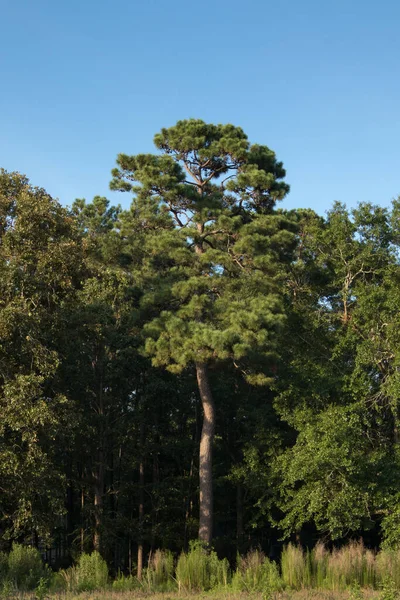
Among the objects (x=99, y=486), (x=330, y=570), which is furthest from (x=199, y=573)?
(x=99, y=486)

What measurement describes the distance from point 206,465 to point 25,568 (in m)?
9.14

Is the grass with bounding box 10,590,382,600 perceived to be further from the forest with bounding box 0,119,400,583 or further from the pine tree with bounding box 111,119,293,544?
the pine tree with bounding box 111,119,293,544

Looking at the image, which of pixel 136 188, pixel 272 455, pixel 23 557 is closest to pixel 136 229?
pixel 136 188

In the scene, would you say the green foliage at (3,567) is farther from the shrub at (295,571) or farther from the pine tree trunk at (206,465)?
the pine tree trunk at (206,465)

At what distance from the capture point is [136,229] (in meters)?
20.9

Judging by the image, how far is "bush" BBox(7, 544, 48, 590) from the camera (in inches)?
439

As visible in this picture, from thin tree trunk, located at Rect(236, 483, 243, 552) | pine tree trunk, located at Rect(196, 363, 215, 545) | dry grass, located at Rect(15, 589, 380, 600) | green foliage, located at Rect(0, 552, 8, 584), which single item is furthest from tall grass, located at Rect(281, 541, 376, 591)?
thin tree trunk, located at Rect(236, 483, 243, 552)

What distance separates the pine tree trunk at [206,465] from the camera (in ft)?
63.6

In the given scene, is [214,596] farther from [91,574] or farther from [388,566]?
[388,566]

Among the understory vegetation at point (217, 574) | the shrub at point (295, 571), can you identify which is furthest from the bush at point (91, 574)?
the shrub at point (295, 571)

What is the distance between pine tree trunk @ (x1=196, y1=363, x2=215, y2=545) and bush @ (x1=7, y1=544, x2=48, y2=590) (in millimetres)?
7663

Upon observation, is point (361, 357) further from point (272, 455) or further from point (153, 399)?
point (153, 399)

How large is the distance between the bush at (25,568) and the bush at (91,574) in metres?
0.69

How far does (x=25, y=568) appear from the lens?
11914 mm
